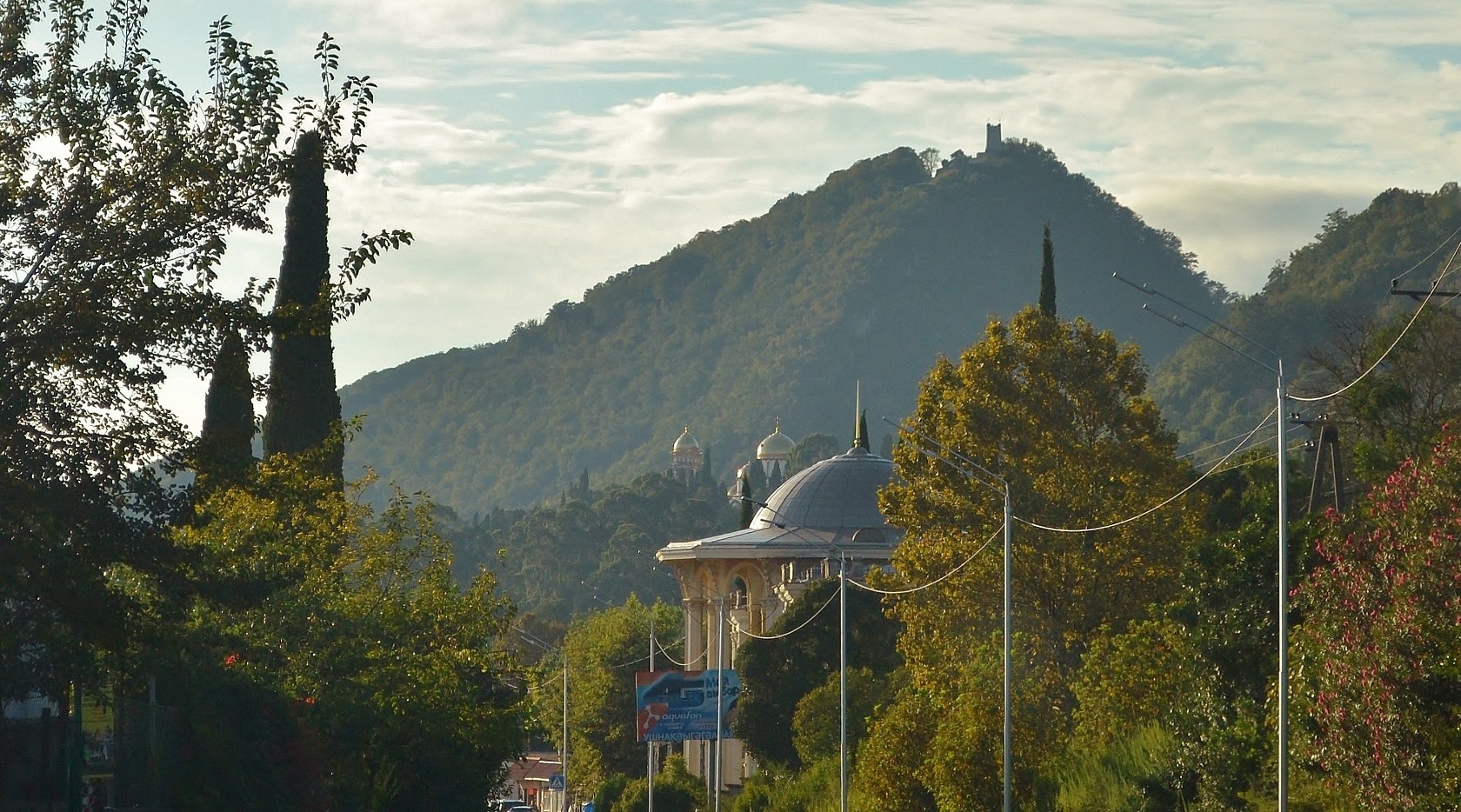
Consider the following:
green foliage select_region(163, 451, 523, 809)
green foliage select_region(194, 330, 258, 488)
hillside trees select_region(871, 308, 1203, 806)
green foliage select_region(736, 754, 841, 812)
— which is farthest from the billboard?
green foliage select_region(194, 330, 258, 488)

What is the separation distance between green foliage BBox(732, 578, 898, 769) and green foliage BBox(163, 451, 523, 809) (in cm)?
2570

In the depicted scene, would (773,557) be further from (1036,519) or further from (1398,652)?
(1398,652)

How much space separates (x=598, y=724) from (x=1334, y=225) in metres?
85.3

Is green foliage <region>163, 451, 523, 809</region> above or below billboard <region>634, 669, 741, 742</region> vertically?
above

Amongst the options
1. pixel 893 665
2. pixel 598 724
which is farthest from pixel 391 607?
pixel 598 724

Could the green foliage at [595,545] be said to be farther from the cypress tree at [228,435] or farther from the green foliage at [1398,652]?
→ the cypress tree at [228,435]

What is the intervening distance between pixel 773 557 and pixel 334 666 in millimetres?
55973

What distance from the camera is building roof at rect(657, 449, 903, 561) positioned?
87188 millimetres

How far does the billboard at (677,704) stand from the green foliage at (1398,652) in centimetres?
3731

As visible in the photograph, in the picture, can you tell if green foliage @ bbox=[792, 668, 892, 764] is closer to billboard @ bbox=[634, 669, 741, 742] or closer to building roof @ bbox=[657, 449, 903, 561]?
billboard @ bbox=[634, 669, 741, 742]

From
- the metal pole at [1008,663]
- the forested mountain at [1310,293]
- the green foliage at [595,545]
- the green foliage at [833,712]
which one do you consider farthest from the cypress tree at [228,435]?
the green foliage at [595,545]

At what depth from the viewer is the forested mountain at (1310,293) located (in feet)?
452

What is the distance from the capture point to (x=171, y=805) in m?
23.8

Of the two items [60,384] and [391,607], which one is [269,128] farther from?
[391,607]
